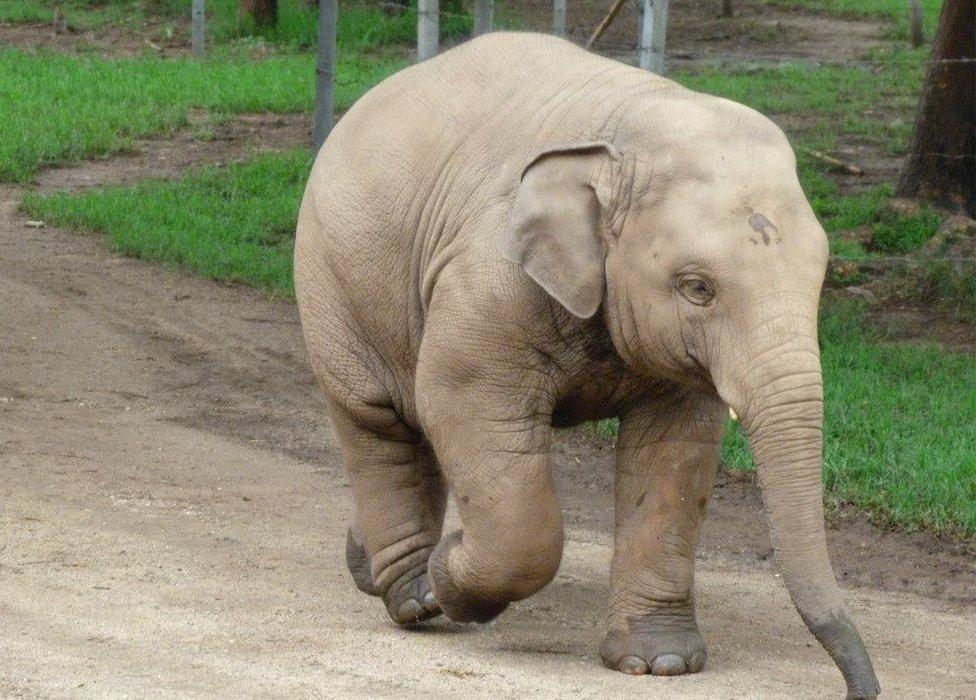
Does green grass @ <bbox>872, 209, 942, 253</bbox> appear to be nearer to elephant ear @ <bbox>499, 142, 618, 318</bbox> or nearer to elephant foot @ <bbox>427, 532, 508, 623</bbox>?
elephant foot @ <bbox>427, 532, 508, 623</bbox>

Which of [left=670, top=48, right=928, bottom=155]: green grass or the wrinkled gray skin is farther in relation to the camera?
[left=670, top=48, right=928, bottom=155]: green grass

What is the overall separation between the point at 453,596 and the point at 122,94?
11585 mm

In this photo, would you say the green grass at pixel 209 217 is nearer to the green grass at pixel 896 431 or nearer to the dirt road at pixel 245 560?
the dirt road at pixel 245 560

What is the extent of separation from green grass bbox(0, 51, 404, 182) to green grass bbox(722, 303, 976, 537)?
6.68m

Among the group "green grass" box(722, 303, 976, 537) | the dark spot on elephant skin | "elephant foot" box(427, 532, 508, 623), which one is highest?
the dark spot on elephant skin

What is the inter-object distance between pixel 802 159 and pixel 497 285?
10.1 m

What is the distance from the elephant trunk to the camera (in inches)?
159

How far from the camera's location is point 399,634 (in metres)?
5.34

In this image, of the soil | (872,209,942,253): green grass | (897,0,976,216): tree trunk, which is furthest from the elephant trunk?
the soil

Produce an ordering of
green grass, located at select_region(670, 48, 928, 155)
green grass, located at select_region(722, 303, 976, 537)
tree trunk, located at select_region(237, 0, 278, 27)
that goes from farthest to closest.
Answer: tree trunk, located at select_region(237, 0, 278, 27) → green grass, located at select_region(670, 48, 928, 155) → green grass, located at select_region(722, 303, 976, 537)

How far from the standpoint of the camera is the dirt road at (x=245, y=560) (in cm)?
465

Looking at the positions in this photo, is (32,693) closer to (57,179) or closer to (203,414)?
(203,414)

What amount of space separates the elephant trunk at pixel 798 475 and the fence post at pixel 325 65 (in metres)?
7.21

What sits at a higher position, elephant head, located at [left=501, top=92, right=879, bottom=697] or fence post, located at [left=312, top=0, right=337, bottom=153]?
elephant head, located at [left=501, top=92, right=879, bottom=697]
